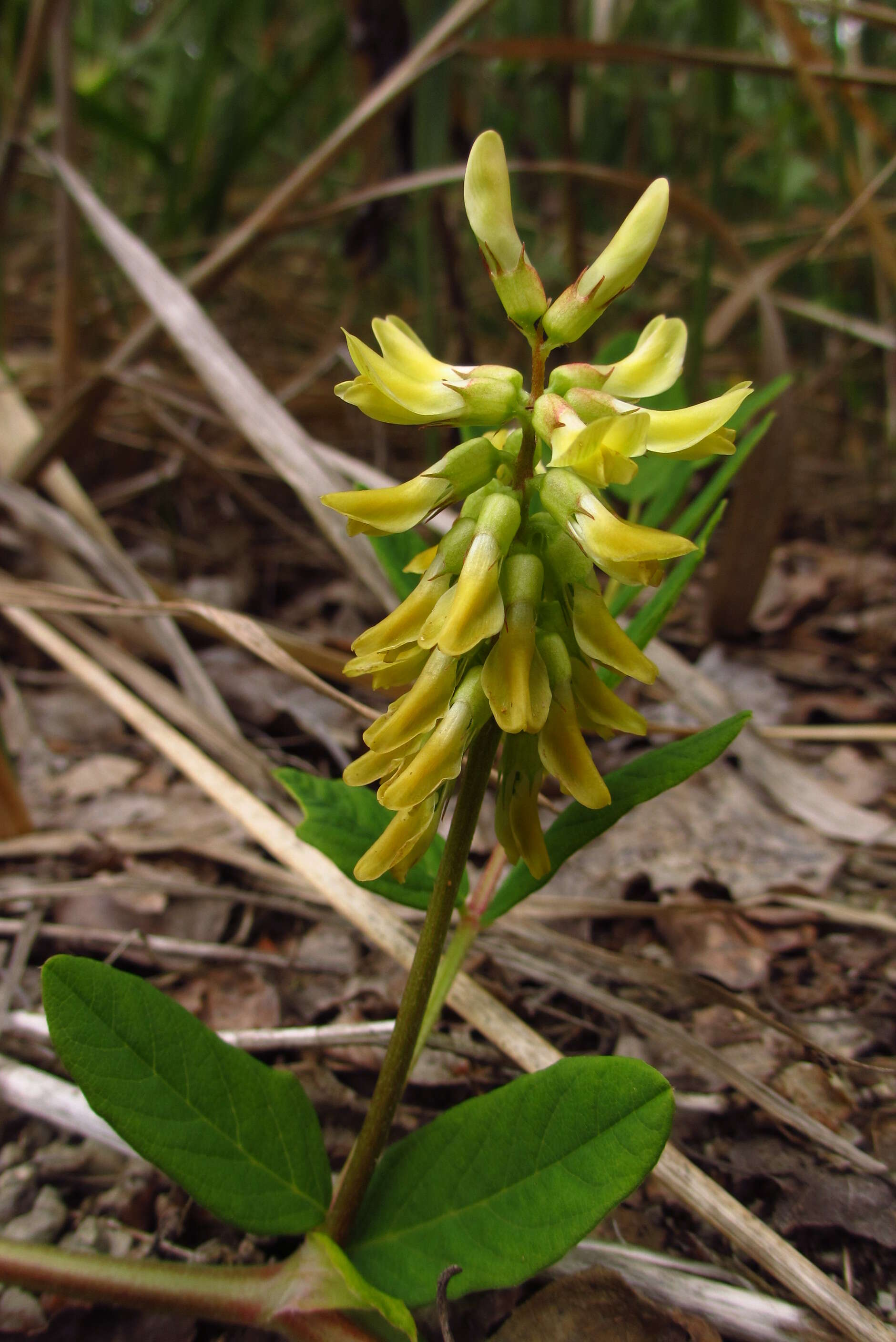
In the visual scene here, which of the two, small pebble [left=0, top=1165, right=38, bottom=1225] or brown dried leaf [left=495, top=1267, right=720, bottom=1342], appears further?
small pebble [left=0, top=1165, right=38, bottom=1225]

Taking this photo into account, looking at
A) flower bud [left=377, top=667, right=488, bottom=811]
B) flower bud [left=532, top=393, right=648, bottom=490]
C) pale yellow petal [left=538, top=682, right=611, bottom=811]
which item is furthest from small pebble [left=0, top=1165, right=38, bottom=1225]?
flower bud [left=532, top=393, right=648, bottom=490]

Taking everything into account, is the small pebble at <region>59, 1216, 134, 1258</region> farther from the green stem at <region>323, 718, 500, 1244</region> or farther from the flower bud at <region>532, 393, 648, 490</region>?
the flower bud at <region>532, 393, 648, 490</region>

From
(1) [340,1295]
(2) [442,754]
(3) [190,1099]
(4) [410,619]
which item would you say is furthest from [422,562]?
(1) [340,1295]

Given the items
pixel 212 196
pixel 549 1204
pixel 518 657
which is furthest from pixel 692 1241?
pixel 212 196

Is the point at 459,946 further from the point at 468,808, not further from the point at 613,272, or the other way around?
the point at 613,272

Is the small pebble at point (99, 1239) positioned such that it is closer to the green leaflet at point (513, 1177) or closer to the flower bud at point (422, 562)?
the green leaflet at point (513, 1177)

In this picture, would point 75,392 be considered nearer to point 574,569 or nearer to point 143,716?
point 143,716
